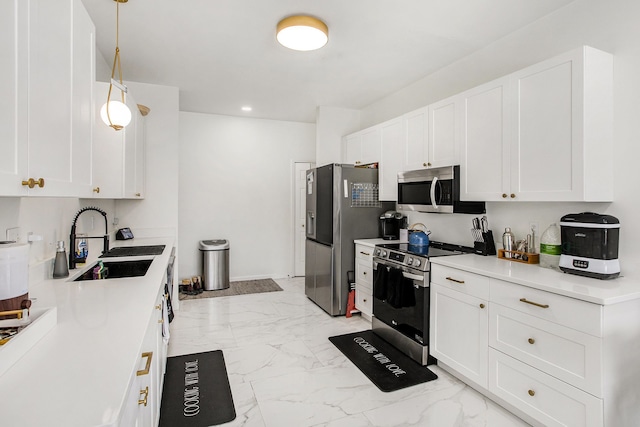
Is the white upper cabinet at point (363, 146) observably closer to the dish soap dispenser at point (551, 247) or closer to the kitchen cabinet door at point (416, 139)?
the kitchen cabinet door at point (416, 139)

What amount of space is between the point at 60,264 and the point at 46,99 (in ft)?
4.33

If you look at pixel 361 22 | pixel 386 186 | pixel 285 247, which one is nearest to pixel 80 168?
pixel 361 22

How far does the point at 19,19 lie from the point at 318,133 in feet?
13.1

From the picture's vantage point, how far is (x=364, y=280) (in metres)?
3.77

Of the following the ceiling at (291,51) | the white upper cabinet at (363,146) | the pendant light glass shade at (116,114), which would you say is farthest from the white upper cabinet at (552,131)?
the pendant light glass shade at (116,114)

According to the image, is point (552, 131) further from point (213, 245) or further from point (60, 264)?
point (213, 245)

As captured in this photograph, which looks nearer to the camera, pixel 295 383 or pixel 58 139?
pixel 58 139

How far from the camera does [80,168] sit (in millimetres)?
1509

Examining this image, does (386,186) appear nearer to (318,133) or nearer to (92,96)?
(318,133)

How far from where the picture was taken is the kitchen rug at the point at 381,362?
8.33 ft

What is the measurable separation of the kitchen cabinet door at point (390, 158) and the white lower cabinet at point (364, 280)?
0.66m

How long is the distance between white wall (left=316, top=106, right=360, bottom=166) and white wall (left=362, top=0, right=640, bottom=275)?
187cm

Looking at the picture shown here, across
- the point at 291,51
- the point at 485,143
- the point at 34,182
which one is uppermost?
the point at 291,51

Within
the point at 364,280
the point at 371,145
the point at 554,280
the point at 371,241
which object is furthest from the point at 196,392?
the point at 371,145
